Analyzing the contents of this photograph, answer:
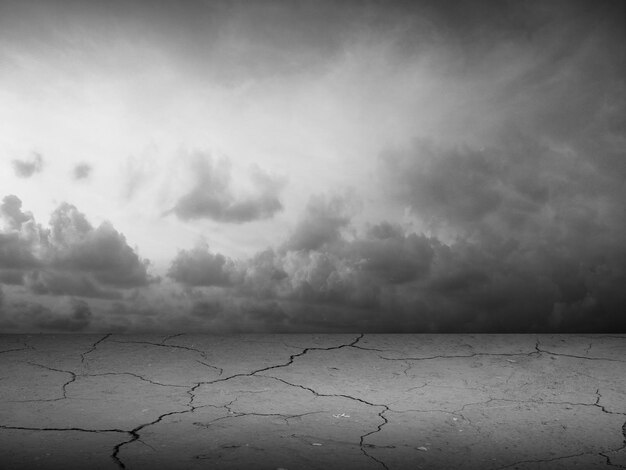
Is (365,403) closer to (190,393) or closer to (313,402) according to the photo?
(313,402)

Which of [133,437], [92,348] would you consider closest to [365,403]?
[133,437]

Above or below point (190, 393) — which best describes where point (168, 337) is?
above

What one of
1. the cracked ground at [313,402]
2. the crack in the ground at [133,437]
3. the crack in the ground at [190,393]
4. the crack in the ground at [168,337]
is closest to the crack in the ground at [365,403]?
the cracked ground at [313,402]

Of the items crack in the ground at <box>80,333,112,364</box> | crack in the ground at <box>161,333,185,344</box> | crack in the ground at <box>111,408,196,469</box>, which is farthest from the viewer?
crack in the ground at <box>161,333,185,344</box>

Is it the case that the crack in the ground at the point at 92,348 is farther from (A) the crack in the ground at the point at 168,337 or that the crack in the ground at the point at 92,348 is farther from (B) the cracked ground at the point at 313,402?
(A) the crack in the ground at the point at 168,337

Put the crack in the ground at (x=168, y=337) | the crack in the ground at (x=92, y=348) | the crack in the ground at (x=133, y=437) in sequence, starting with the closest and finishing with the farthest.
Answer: the crack in the ground at (x=133, y=437)
the crack in the ground at (x=92, y=348)
the crack in the ground at (x=168, y=337)

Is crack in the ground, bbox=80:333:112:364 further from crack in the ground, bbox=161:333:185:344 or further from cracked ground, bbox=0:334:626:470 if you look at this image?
crack in the ground, bbox=161:333:185:344

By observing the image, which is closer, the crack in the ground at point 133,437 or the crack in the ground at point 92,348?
the crack in the ground at point 133,437

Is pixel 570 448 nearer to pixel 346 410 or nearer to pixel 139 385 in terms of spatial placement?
pixel 346 410

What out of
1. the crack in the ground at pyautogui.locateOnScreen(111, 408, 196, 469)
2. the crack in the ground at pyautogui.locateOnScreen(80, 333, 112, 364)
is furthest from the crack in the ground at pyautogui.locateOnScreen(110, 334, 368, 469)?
the crack in the ground at pyautogui.locateOnScreen(80, 333, 112, 364)

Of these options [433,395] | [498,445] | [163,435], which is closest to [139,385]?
[163,435]
